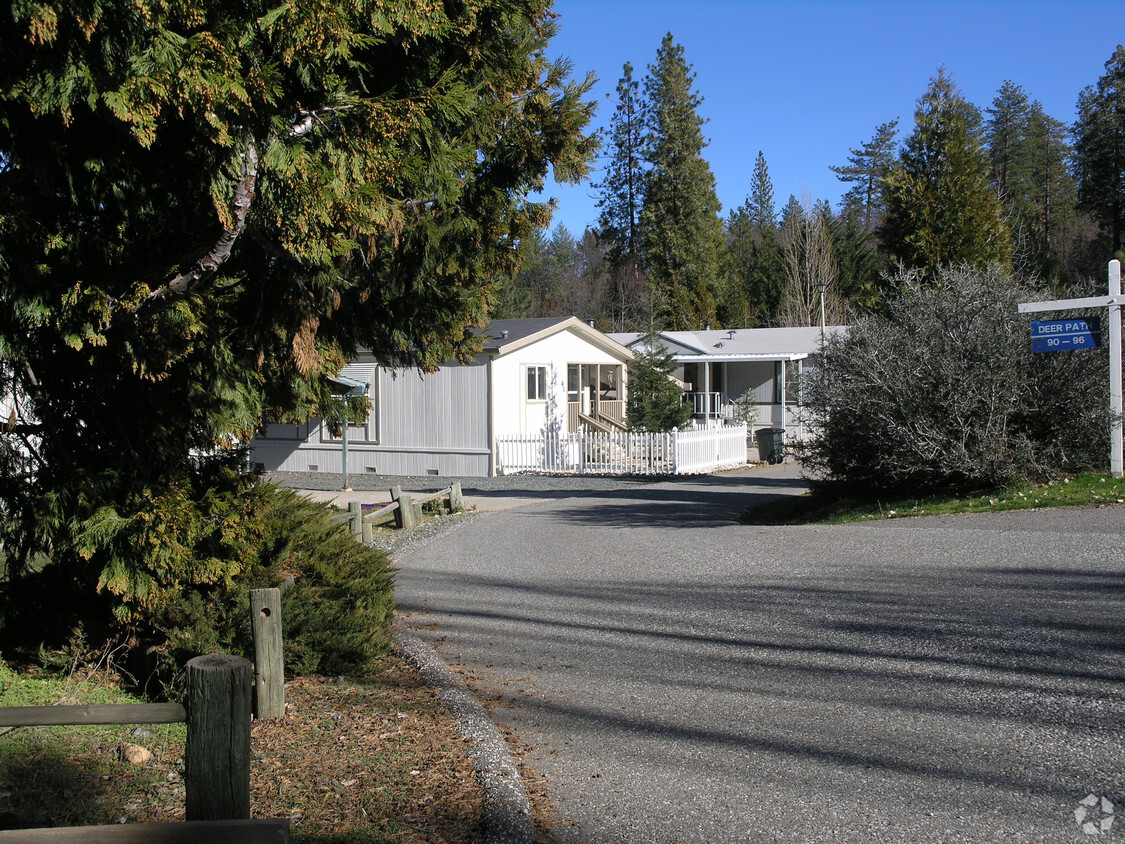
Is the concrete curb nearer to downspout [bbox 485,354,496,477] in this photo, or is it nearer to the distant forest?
downspout [bbox 485,354,496,477]

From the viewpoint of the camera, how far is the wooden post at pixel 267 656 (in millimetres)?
5480

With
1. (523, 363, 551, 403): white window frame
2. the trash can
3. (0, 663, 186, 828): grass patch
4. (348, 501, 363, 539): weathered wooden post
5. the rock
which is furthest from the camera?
the trash can

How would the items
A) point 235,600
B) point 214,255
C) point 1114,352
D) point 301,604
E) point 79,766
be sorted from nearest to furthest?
point 79,766
point 214,255
point 235,600
point 301,604
point 1114,352

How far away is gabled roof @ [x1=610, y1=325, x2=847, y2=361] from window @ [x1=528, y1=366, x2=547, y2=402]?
583 centimetres

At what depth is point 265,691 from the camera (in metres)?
5.48

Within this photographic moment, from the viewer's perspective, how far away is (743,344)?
32.0 meters

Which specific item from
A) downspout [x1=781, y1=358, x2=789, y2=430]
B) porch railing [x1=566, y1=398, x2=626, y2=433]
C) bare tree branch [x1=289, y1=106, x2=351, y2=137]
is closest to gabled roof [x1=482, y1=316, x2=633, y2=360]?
porch railing [x1=566, y1=398, x2=626, y2=433]

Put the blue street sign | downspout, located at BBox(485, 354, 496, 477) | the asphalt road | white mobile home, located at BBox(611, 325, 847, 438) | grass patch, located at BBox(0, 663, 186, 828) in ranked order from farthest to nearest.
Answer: white mobile home, located at BBox(611, 325, 847, 438) → downspout, located at BBox(485, 354, 496, 477) → the blue street sign → grass patch, located at BBox(0, 663, 186, 828) → the asphalt road

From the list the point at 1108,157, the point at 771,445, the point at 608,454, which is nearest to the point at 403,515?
the point at 608,454

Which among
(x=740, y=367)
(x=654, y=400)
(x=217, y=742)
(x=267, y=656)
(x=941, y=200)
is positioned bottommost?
(x=267, y=656)

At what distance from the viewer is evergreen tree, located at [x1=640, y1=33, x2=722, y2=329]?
46.6m

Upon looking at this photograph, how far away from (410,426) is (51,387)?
17164mm

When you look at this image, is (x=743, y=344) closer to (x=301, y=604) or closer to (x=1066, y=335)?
(x=1066, y=335)

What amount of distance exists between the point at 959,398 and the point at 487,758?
371 inches
